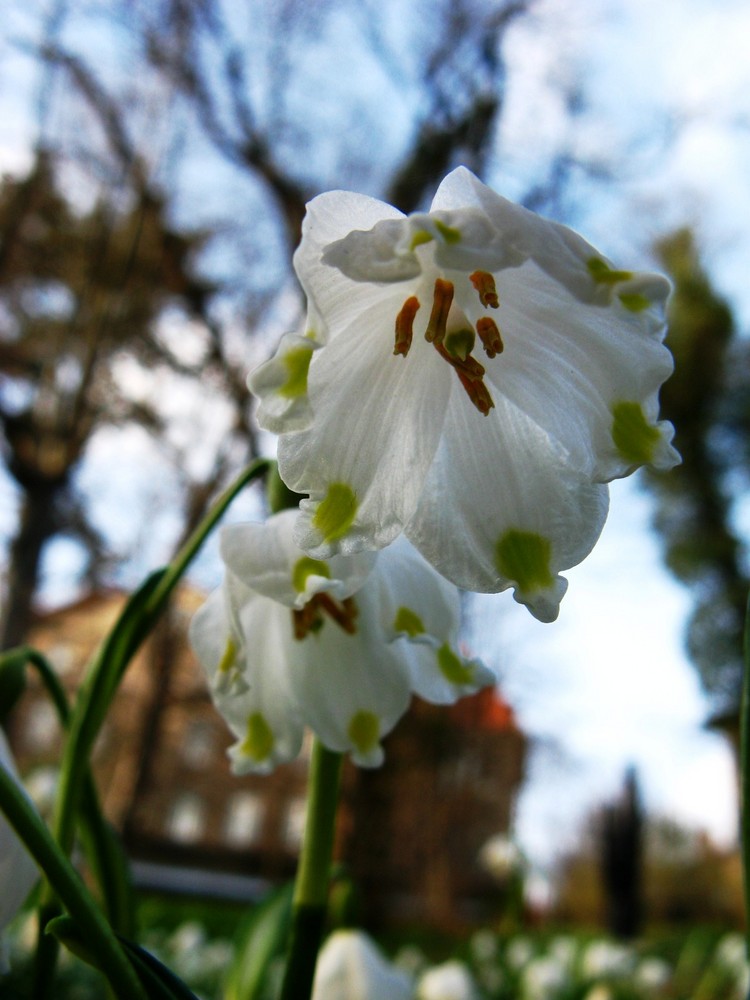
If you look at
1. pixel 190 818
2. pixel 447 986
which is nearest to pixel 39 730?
pixel 190 818

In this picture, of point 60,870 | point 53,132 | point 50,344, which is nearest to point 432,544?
point 60,870

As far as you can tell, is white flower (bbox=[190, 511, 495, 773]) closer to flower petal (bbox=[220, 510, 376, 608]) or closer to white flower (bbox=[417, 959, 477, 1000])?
flower petal (bbox=[220, 510, 376, 608])

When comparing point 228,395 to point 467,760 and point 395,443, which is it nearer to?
point 467,760

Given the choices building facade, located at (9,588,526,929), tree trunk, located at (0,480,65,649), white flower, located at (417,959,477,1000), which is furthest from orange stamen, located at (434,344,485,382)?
tree trunk, located at (0,480,65,649)

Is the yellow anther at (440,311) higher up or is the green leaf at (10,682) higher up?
the yellow anther at (440,311)

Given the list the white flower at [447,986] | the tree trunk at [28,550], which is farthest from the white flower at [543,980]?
the tree trunk at [28,550]

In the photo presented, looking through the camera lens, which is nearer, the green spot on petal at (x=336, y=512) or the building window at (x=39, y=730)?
the green spot on petal at (x=336, y=512)

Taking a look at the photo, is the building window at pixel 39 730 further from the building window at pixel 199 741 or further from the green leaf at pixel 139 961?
the green leaf at pixel 139 961
